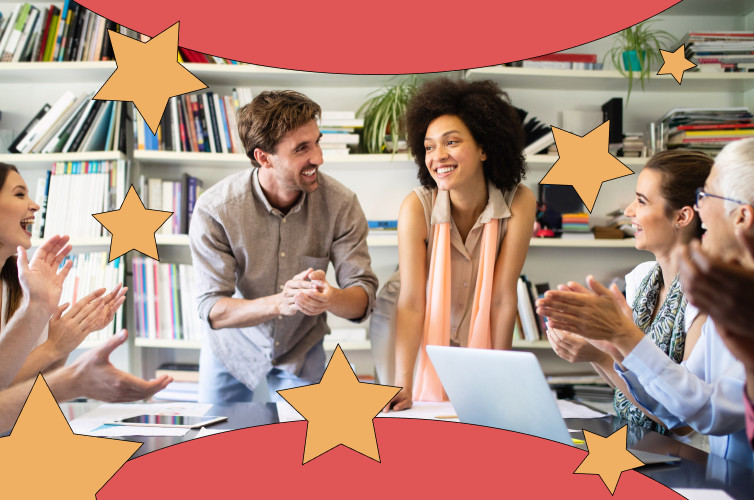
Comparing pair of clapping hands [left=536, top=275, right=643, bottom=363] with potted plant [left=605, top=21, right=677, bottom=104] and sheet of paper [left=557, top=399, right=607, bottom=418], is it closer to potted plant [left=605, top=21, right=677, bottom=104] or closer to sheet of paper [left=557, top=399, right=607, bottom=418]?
sheet of paper [left=557, top=399, right=607, bottom=418]

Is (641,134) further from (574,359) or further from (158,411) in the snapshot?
(158,411)

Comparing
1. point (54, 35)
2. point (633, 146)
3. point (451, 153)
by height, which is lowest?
point (451, 153)

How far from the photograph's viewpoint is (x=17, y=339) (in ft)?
4.94

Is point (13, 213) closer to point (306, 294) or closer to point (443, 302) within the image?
point (306, 294)

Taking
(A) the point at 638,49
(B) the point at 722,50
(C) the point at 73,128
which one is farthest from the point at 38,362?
(B) the point at 722,50

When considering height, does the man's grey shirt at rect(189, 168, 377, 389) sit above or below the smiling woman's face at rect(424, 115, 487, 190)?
below

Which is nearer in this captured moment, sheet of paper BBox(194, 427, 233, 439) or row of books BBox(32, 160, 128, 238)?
sheet of paper BBox(194, 427, 233, 439)

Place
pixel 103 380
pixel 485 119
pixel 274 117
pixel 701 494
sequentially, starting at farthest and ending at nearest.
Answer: pixel 485 119 → pixel 274 117 → pixel 103 380 → pixel 701 494

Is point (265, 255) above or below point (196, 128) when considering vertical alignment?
below

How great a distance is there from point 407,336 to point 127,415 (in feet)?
2.86

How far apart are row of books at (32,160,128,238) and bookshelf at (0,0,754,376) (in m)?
0.09

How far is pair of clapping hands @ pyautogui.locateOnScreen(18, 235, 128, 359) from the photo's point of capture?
1531 mm

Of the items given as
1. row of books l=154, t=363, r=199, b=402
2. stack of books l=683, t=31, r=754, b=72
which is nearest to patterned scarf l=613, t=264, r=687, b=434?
stack of books l=683, t=31, r=754, b=72

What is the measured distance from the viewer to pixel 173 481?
1.14 meters
